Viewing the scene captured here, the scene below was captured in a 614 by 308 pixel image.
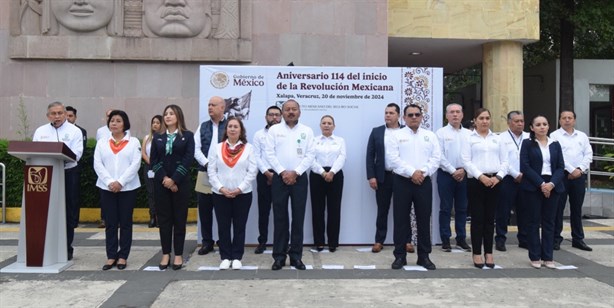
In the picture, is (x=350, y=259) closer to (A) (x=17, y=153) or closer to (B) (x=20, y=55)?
(A) (x=17, y=153)

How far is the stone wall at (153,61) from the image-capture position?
40.7 ft

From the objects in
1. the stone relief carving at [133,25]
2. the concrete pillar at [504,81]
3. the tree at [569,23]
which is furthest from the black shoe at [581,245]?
the tree at [569,23]

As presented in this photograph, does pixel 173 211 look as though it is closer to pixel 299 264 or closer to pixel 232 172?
pixel 232 172

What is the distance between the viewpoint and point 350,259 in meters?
7.20

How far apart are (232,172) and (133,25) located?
7319 mm

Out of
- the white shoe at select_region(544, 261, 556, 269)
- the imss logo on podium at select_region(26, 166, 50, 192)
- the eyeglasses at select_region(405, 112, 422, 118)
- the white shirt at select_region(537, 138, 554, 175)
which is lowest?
the white shoe at select_region(544, 261, 556, 269)

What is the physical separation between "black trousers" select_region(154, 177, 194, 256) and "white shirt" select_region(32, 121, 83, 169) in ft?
4.53

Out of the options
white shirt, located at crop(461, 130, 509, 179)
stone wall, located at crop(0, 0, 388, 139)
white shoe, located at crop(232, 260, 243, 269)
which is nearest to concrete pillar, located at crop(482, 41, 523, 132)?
stone wall, located at crop(0, 0, 388, 139)

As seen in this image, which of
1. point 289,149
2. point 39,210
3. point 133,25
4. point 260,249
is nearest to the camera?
point 39,210

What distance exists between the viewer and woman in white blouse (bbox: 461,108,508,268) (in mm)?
6723

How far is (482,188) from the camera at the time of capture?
22.0ft

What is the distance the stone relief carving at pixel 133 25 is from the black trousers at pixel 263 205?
225 inches

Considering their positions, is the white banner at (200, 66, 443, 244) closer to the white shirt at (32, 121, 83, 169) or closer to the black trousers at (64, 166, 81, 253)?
the white shirt at (32, 121, 83, 169)

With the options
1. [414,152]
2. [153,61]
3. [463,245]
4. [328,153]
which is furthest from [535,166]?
[153,61]
